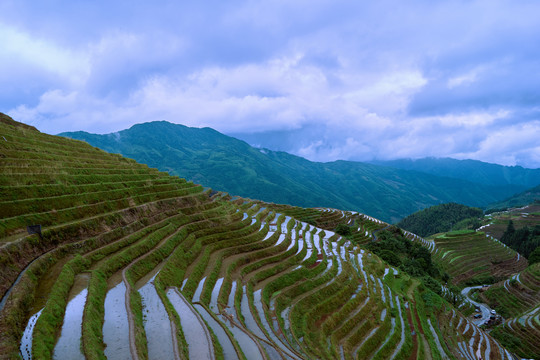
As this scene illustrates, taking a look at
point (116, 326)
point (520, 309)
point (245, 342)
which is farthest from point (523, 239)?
point (116, 326)

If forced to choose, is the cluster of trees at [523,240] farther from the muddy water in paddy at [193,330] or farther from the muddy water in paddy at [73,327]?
the muddy water in paddy at [73,327]

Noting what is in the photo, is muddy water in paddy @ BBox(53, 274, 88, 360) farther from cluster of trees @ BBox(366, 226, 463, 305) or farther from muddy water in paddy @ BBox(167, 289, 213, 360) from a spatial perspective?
cluster of trees @ BBox(366, 226, 463, 305)

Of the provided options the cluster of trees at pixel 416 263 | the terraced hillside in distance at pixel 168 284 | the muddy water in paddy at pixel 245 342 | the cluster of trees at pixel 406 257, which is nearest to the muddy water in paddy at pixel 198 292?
the terraced hillside in distance at pixel 168 284

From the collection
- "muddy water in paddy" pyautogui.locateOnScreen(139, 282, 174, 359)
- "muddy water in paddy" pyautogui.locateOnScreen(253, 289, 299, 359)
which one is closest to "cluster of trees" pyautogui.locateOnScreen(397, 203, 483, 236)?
"muddy water in paddy" pyautogui.locateOnScreen(253, 289, 299, 359)

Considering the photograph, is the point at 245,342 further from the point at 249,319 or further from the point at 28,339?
the point at 28,339

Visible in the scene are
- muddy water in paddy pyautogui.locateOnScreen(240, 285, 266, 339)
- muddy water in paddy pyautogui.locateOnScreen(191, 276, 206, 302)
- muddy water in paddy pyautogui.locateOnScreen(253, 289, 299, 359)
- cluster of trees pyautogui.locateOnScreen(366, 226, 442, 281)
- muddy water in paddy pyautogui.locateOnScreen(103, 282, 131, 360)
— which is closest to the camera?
muddy water in paddy pyautogui.locateOnScreen(103, 282, 131, 360)

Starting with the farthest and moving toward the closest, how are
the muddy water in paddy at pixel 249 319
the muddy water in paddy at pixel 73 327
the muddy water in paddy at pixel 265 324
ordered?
the muddy water in paddy at pixel 249 319, the muddy water in paddy at pixel 265 324, the muddy water in paddy at pixel 73 327

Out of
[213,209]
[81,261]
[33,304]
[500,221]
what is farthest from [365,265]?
[500,221]
